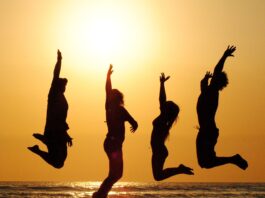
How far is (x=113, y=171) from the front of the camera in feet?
55.0

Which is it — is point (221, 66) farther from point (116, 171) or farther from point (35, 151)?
point (35, 151)

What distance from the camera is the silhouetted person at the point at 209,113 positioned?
1631 cm

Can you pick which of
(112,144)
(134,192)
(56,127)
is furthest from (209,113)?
(134,192)

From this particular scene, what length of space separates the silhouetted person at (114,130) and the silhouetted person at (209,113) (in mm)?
1802

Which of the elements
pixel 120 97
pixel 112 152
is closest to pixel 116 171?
pixel 112 152

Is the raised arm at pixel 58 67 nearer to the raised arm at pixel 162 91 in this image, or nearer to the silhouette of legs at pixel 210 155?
the raised arm at pixel 162 91

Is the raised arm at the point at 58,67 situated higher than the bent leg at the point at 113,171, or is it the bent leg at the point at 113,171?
the raised arm at the point at 58,67

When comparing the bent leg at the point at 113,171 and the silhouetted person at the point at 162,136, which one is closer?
the bent leg at the point at 113,171

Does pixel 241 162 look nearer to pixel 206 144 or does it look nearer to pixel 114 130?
pixel 206 144

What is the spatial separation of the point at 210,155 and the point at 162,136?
4.58 feet

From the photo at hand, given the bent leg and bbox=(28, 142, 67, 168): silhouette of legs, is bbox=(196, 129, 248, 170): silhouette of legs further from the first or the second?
bbox=(28, 142, 67, 168): silhouette of legs

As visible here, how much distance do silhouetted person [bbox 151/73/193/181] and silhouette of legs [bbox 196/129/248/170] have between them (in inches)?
19.4

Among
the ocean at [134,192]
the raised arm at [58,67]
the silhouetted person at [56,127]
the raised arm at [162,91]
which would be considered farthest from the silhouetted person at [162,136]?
the ocean at [134,192]

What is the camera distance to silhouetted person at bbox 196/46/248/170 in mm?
16312
